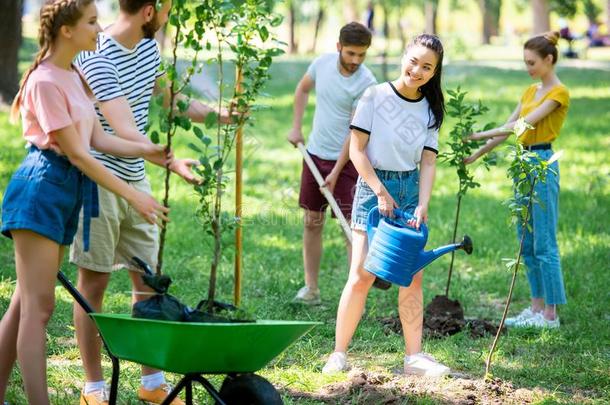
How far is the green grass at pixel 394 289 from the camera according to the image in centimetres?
409

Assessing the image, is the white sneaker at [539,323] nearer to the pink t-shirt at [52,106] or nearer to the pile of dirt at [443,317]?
the pile of dirt at [443,317]

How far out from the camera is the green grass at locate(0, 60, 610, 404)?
13.4ft

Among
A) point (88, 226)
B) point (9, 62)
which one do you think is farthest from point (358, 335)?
point (9, 62)

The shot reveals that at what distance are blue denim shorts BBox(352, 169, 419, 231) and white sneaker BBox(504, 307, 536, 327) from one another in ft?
4.24

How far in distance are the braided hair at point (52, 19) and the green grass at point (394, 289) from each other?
2.97 ft

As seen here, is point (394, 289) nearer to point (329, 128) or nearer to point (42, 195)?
point (329, 128)

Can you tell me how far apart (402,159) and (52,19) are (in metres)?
1.66

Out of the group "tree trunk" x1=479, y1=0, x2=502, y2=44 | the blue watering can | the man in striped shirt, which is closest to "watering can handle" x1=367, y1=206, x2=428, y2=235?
the blue watering can

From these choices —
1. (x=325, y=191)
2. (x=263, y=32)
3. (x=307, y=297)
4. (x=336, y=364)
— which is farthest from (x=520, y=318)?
(x=263, y=32)

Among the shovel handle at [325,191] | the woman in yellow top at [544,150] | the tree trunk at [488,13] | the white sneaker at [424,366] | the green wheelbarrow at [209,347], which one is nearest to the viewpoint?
the green wheelbarrow at [209,347]

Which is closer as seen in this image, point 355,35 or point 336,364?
point 336,364

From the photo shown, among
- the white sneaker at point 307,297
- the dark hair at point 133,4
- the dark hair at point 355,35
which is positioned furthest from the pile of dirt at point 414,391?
the dark hair at point 355,35

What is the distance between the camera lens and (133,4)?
3396 millimetres

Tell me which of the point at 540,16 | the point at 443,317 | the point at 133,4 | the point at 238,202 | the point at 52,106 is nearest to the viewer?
the point at 52,106
